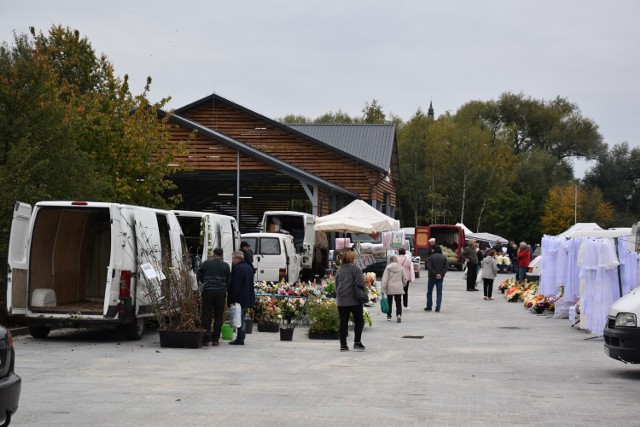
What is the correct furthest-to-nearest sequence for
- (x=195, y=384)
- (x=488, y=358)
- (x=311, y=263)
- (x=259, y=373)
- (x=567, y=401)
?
(x=311, y=263) < (x=488, y=358) < (x=259, y=373) < (x=195, y=384) < (x=567, y=401)

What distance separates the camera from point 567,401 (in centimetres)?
1162

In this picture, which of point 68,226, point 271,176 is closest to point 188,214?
point 68,226

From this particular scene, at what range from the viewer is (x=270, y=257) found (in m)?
32.1

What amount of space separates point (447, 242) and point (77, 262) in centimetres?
4614

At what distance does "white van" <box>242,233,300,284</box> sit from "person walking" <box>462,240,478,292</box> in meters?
7.71

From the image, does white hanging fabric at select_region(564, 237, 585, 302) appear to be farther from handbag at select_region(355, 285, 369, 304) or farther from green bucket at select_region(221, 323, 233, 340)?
green bucket at select_region(221, 323, 233, 340)

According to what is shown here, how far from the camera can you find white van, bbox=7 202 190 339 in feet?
57.2

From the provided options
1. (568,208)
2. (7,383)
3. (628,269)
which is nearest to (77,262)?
(628,269)

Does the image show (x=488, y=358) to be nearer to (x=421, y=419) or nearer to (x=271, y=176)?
(x=421, y=419)

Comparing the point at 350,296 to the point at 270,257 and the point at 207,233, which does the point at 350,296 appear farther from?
the point at 270,257

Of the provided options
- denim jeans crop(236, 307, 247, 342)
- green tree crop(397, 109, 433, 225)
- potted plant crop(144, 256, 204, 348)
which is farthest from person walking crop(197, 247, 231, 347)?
green tree crop(397, 109, 433, 225)

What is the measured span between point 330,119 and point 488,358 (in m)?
94.4

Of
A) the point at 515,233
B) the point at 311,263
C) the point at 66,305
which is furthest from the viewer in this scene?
the point at 515,233

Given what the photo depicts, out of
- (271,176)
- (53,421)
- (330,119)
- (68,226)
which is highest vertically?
(330,119)
